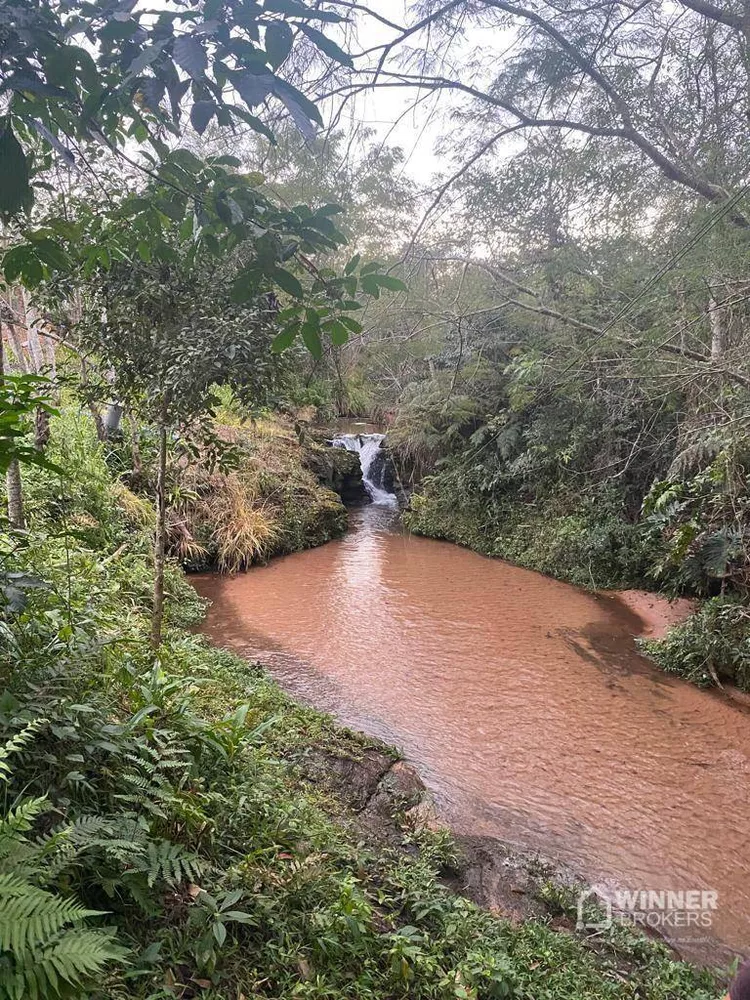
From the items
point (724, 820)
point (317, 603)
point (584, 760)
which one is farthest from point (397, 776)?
point (317, 603)

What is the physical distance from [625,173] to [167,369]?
309cm

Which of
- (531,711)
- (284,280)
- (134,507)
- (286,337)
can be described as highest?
(284,280)

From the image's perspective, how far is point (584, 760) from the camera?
4035 mm

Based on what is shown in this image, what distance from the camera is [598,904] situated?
2.75 meters

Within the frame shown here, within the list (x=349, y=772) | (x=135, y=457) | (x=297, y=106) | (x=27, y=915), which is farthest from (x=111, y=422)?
(x=297, y=106)

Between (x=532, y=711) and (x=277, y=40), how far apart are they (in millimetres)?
4771

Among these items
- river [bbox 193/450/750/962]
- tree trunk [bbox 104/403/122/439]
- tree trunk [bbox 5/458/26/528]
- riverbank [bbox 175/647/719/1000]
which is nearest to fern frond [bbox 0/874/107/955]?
riverbank [bbox 175/647/719/1000]

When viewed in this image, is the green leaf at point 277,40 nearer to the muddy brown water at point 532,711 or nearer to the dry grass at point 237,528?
the muddy brown water at point 532,711

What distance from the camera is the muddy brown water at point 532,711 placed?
10.6 feet

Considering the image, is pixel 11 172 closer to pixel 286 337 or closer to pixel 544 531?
pixel 286 337

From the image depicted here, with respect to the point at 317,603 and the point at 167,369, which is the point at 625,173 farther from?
the point at 317,603

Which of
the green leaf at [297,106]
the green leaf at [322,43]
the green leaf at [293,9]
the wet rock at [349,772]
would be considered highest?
the green leaf at [293,9]

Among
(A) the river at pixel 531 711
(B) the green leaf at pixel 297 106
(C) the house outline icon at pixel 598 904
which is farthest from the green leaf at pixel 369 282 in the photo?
(A) the river at pixel 531 711

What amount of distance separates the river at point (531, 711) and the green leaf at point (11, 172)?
361cm
